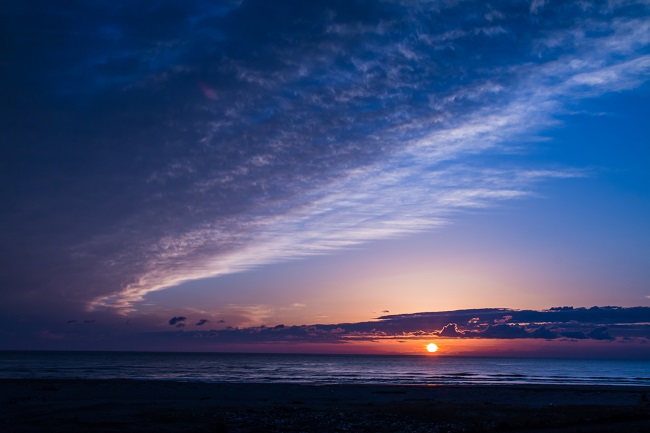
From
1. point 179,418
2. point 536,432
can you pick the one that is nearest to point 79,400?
point 179,418

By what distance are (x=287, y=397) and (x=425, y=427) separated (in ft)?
72.7

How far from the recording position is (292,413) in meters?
34.0

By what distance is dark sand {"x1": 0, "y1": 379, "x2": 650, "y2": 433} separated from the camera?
91.7ft

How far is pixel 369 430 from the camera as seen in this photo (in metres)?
27.5

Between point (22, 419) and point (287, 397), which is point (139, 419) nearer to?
point (22, 419)

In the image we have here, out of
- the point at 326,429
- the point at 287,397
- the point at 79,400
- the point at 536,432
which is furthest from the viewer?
the point at 287,397

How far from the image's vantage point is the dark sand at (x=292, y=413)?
27938 millimetres

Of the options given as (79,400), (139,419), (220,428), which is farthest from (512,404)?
(79,400)

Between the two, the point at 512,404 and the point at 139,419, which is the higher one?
the point at 139,419

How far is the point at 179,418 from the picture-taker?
31.0 metres

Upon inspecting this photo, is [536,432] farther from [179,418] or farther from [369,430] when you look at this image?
[179,418]

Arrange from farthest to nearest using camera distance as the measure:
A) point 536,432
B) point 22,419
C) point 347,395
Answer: point 347,395, point 22,419, point 536,432

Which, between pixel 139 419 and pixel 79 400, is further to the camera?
pixel 79 400

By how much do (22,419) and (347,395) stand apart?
2976 centimetres
